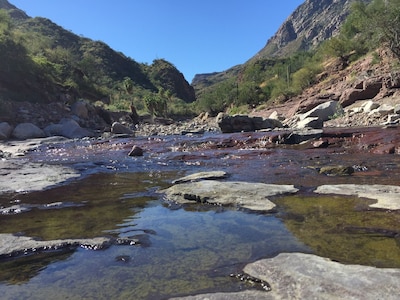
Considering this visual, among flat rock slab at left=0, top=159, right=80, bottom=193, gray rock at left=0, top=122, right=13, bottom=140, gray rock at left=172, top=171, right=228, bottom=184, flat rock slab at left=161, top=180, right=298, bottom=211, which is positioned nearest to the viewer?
Answer: flat rock slab at left=161, top=180, right=298, bottom=211

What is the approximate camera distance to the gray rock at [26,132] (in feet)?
98.4

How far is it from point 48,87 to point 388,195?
46.5 metres

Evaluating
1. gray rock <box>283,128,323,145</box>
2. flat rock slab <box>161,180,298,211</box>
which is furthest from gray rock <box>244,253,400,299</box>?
gray rock <box>283,128,323,145</box>

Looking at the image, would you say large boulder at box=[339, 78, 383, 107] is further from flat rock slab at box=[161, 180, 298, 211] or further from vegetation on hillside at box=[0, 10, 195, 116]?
vegetation on hillside at box=[0, 10, 195, 116]

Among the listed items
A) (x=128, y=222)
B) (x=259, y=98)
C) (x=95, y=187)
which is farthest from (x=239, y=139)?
(x=259, y=98)

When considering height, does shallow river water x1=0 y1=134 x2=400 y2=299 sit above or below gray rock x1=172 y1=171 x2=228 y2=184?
below

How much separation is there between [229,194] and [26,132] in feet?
94.5

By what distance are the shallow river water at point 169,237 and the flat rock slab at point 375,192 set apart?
24 cm

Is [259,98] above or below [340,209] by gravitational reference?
above

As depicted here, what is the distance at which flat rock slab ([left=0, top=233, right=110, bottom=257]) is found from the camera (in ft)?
13.6

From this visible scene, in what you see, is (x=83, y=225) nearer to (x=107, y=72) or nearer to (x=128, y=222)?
(x=128, y=222)

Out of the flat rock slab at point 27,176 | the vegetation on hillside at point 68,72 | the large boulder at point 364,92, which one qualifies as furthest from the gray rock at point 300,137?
the vegetation on hillside at point 68,72

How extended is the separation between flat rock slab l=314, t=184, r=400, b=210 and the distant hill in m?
39.5

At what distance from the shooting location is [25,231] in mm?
5082
